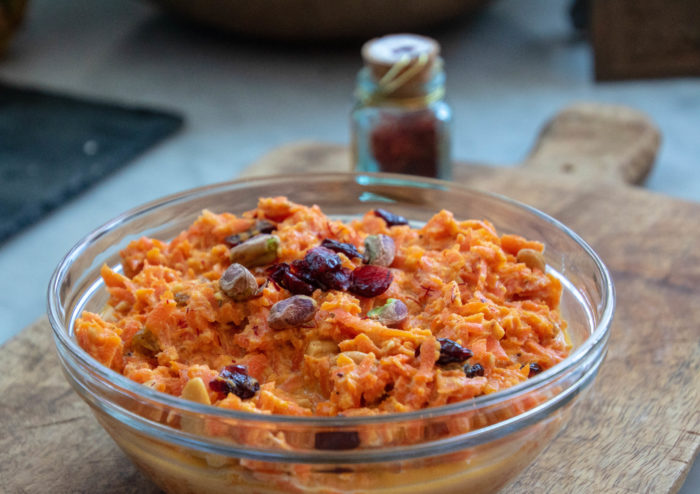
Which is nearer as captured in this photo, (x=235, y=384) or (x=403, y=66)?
(x=235, y=384)

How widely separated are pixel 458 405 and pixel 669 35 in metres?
3.88

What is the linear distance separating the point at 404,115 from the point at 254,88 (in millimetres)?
2146

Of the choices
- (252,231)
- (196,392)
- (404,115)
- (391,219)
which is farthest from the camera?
(404,115)

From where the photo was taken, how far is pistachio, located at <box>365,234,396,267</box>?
7.22ft

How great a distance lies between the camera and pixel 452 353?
184 centimetres

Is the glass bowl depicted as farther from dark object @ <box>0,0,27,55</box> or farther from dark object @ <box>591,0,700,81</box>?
dark object @ <box>0,0,27,55</box>

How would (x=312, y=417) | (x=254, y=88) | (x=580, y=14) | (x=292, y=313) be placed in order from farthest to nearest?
1. (x=580, y=14)
2. (x=254, y=88)
3. (x=292, y=313)
4. (x=312, y=417)

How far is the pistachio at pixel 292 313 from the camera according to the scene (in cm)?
195

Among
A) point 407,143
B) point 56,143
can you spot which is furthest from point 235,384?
point 56,143

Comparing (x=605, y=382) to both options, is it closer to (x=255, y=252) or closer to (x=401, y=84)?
(x=255, y=252)

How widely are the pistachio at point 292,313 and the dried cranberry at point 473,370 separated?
36cm

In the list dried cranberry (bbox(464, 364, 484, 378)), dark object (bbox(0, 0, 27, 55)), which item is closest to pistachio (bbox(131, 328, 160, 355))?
dried cranberry (bbox(464, 364, 484, 378))

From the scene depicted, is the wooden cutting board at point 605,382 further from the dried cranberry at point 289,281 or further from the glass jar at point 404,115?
the dried cranberry at point 289,281

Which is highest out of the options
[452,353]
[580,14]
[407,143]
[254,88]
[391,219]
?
[452,353]
